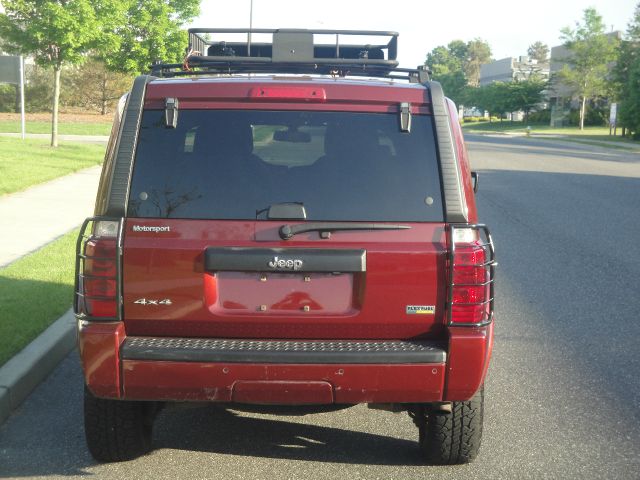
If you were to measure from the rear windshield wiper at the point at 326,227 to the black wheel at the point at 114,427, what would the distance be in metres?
1.20

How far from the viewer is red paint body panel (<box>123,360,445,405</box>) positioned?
397 centimetres

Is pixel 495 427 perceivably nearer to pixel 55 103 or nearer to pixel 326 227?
pixel 326 227

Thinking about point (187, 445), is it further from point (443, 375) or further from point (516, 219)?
point (516, 219)

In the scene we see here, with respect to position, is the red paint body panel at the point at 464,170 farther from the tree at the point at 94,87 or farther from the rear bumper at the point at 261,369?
the tree at the point at 94,87

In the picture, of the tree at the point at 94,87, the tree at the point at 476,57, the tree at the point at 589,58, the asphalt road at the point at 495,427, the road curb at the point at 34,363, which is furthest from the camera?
the tree at the point at 476,57

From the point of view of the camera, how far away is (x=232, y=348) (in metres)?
3.99

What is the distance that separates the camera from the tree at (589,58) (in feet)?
253

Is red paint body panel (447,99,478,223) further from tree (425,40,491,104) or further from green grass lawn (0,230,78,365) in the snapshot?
tree (425,40,491,104)

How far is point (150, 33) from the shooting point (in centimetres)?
3538

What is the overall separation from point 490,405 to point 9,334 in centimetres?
339

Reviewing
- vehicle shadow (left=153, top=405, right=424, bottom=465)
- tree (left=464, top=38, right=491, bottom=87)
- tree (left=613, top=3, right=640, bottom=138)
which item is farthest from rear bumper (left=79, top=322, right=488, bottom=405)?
tree (left=464, top=38, right=491, bottom=87)

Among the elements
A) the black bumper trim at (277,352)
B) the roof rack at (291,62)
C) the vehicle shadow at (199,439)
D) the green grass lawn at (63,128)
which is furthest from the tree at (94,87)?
the black bumper trim at (277,352)

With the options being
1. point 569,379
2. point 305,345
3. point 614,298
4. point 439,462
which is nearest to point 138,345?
point 305,345

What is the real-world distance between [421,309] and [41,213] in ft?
34.6
